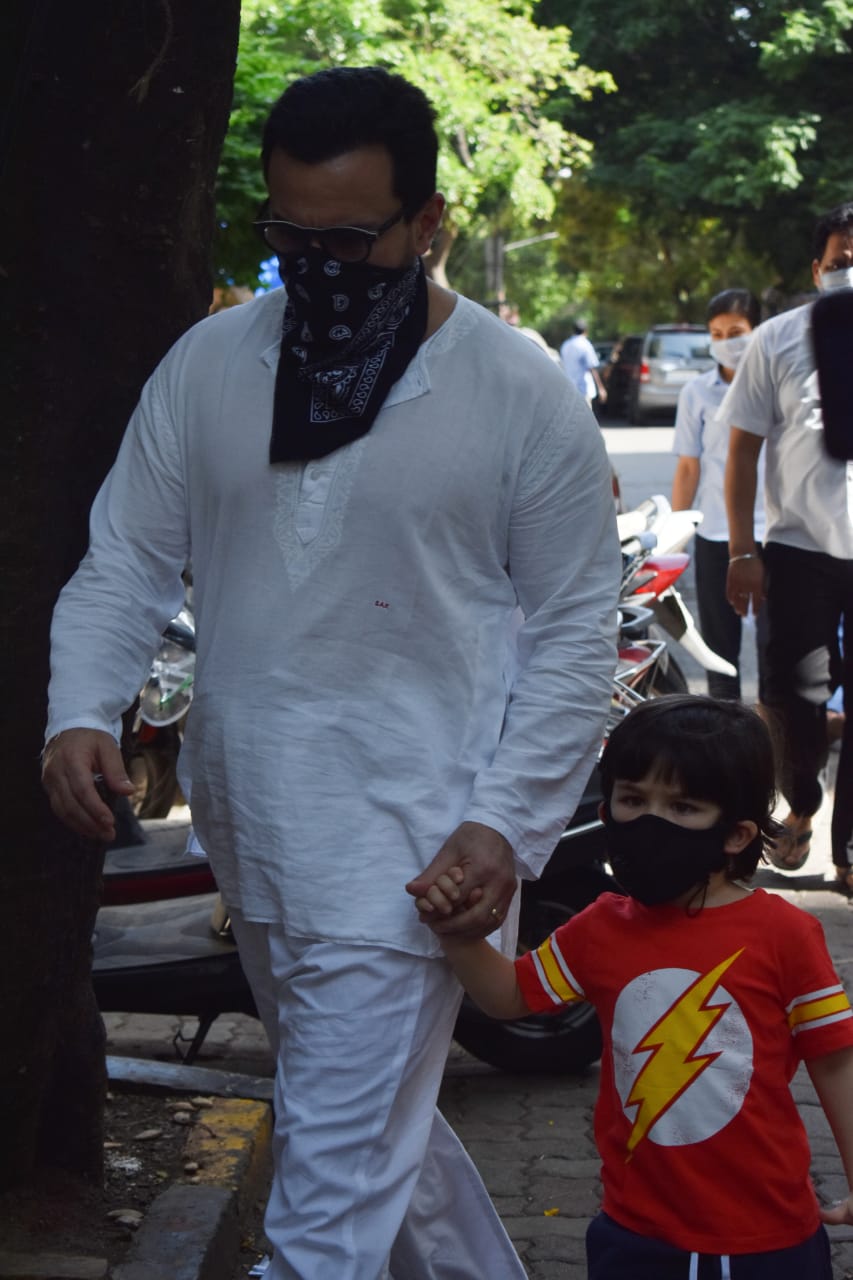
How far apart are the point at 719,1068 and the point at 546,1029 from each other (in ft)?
7.56

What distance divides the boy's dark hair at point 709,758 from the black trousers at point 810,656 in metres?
3.29

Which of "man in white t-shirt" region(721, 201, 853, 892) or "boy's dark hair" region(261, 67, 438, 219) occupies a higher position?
"boy's dark hair" region(261, 67, 438, 219)

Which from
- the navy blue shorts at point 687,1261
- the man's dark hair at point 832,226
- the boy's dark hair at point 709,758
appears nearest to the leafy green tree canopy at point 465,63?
the man's dark hair at point 832,226

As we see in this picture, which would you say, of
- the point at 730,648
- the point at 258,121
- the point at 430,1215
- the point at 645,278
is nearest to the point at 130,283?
the point at 430,1215

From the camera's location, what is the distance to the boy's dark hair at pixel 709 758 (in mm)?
2584

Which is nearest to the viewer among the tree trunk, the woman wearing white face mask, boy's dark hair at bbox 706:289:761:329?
the tree trunk

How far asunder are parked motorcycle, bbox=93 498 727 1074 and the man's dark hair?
1.70 metres

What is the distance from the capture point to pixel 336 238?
2604mm

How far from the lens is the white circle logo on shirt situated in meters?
2.51

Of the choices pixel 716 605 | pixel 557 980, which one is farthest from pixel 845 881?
pixel 557 980

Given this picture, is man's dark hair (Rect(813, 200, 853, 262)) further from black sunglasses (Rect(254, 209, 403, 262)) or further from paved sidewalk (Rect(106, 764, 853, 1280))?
black sunglasses (Rect(254, 209, 403, 262))

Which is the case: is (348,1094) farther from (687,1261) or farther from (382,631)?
(382,631)

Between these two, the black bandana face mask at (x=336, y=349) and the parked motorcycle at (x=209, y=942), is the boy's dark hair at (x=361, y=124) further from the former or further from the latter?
the parked motorcycle at (x=209, y=942)

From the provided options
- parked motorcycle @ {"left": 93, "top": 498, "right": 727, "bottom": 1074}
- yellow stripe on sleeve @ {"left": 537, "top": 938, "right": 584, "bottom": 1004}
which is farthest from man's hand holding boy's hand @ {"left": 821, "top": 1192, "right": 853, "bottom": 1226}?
parked motorcycle @ {"left": 93, "top": 498, "right": 727, "bottom": 1074}
